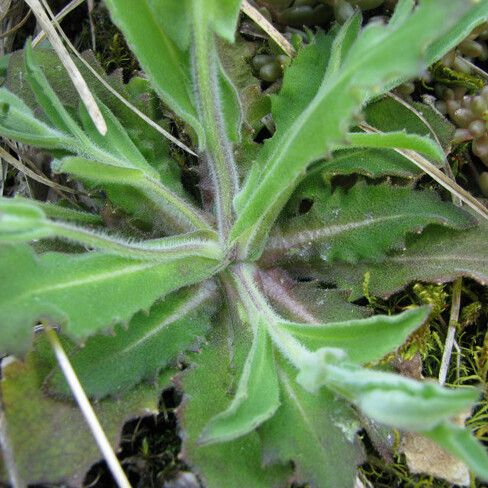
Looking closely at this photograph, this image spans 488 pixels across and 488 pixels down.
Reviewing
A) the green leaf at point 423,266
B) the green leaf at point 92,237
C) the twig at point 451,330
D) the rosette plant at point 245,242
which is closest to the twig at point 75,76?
the rosette plant at point 245,242

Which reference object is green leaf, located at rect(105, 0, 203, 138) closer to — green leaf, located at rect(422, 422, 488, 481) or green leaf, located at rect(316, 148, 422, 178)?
green leaf, located at rect(316, 148, 422, 178)

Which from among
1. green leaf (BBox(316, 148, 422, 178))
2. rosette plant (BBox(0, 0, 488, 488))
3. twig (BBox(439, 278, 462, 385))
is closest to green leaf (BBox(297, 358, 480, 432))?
rosette plant (BBox(0, 0, 488, 488))

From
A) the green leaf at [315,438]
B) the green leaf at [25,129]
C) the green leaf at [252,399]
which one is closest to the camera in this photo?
the green leaf at [252,399]

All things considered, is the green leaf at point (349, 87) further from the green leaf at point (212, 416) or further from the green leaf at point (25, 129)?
the green leaf at point (25, 129)

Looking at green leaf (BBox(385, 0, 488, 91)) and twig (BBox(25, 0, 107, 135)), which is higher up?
twig (BBox(25, 0, 107, 135))

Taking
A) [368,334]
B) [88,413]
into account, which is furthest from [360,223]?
[88,413]

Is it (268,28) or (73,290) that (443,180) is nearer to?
(268,28)
